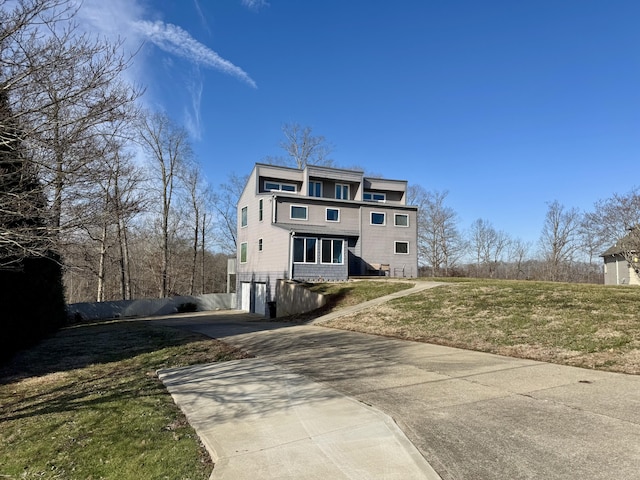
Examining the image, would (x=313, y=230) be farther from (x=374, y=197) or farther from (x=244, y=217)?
(x=374, y=197)

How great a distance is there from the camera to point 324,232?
956 inches

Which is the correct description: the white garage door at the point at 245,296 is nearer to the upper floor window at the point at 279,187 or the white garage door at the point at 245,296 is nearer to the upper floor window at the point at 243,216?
the upper floor window at the point at 243,216

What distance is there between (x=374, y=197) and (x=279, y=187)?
747 centimetres

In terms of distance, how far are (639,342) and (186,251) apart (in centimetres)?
4120

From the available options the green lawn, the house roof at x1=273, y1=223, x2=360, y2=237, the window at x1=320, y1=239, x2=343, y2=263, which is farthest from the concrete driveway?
the window at x1=320, y1=239, x2=343, y2=263

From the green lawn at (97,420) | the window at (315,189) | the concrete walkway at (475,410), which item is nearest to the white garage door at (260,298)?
the window at (315,189)

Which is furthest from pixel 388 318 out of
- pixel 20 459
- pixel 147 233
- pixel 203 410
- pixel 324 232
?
pixel 147 233

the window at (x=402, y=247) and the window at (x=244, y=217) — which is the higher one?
the window at (x=244, y=217)

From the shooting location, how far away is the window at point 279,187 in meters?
28.4

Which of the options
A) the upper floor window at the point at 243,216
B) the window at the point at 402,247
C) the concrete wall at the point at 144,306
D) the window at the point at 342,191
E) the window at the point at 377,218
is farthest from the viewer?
the upper floor window at the point at 243,216

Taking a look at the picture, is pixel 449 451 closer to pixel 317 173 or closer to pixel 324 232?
pixel 324 232

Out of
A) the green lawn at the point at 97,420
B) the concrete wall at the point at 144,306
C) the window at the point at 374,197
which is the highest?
the window at the point at 374,197

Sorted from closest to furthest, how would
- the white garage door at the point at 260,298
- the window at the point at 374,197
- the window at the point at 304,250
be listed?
the window at the point at 304,250 → the white garage door at the point at 260,298 → the window at the point at 374,197

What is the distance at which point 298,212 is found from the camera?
85.5ft
